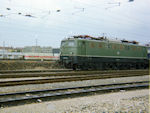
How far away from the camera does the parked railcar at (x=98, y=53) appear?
1877cm

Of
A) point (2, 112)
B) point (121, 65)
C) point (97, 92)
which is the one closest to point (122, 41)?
point (121, 65)

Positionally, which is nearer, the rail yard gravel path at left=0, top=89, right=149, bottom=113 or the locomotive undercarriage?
the rail yard gravel path at left=0, top=89, right=149, bottom=113

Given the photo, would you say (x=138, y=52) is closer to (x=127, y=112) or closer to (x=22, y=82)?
(x=22, y=82)

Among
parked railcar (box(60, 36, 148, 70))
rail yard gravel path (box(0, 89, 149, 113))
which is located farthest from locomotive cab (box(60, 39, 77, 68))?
rail yard gravel path (box(0, 89, 149, 113))

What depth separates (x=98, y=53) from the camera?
67.3 ft

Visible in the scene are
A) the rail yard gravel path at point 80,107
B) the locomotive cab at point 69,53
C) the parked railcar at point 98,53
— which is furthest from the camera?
the parked railcar at point 98,53

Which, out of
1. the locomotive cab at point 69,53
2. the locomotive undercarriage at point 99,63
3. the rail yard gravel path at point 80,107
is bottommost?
the rail yard gravel path at point 80,107

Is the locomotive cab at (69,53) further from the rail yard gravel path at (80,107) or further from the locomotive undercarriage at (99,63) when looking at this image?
the rail yard gravel path at (80,107)

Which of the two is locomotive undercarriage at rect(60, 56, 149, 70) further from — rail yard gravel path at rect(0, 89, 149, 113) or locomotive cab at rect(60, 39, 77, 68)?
rail yard gravel path at rect(0, 89, 149, 113)

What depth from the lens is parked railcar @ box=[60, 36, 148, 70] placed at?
1877cm

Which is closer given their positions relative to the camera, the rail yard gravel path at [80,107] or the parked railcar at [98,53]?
the rail yard gravel path at [80,107]

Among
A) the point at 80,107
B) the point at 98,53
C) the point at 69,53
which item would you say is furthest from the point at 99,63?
the point at 80,107

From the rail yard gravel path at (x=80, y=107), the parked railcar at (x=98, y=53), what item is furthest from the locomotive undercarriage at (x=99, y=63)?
the rail yard gravel path at (x=80, y=107)

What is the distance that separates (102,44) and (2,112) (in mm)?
16575
